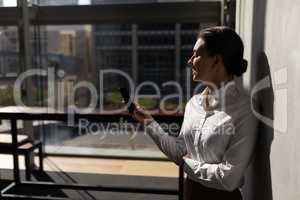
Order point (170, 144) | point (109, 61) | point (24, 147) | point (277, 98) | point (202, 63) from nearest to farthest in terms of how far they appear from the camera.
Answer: point (277, 98) < point (202, 63) < point (170, 144) < point (24, 147) < point (109, 61)

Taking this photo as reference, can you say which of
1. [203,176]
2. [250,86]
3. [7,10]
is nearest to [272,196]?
[203,176]

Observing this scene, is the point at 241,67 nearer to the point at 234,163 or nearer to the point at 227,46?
the point at 227,46

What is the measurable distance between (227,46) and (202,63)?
0.12 m

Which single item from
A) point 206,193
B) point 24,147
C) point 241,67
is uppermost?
point 241,67

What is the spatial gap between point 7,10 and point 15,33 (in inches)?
11.8

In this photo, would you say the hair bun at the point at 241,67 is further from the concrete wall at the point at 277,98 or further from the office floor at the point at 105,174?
the office floor at the point at 105,174

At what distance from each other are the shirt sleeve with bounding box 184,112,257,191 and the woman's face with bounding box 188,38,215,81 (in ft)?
0.75

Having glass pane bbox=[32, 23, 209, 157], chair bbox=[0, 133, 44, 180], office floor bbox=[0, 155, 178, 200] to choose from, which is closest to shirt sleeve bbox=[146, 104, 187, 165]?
office floor bbox=[0, 155, 178, 200]

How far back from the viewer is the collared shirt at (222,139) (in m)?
1.19

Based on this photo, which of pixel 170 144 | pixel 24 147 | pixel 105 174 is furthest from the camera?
pixel 105 174

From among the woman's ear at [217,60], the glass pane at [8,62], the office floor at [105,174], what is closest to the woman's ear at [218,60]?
the woman's ear at [217,60]

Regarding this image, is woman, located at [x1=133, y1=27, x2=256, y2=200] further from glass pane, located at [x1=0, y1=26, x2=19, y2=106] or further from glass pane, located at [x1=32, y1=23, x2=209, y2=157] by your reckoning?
glass pane, located at [x1=0, y1=26, x2=19, y2=106]

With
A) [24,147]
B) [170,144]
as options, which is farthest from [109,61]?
[170,144]

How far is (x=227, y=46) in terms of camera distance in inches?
47.1
